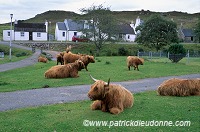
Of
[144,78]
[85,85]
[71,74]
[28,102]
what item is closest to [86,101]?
[28,102]

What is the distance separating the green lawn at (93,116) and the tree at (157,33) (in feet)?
180

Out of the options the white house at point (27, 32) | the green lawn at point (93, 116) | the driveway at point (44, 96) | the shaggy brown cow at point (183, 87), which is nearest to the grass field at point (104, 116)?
the green lawn at point (93, 116)

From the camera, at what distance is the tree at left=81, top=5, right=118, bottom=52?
66.8 m

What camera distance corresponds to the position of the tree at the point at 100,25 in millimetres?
66812

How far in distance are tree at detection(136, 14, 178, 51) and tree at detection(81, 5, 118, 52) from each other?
6.59m

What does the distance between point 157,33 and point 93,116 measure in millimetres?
57909

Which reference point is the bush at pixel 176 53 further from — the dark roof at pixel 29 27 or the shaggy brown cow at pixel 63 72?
the dark roof at pixel 29 27

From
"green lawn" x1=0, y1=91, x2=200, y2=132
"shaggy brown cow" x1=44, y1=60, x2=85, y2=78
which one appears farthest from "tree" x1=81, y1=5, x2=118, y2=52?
"green lawn" x1=0, y1=91, x2=200, y2=132

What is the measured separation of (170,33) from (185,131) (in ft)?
196

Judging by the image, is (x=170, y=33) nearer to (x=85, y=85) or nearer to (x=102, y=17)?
(x=102, y=17)

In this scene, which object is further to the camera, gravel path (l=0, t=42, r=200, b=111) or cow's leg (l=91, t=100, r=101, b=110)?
gravel path (l=0, t=42, r=200, b=111)

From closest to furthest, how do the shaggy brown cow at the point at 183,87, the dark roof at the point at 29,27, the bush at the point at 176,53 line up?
the shaggy brown cow at the point at 183,87, the bush at the point at 176,53, the dark roof at the point at 29,27

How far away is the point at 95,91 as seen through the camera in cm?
956

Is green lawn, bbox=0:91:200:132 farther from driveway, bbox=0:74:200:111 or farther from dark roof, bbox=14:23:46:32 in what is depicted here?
dark roof, bbox=14:23:46:32
